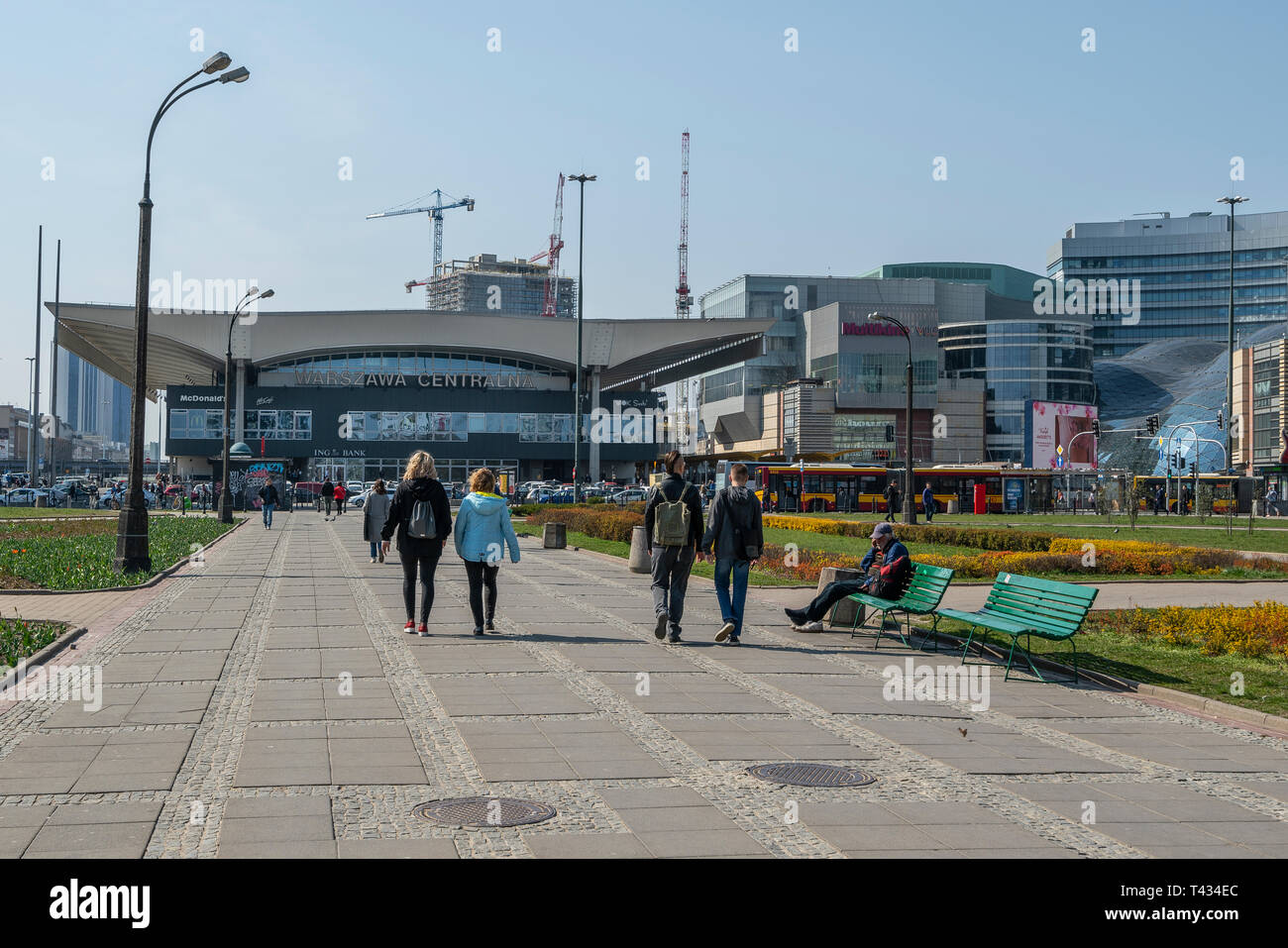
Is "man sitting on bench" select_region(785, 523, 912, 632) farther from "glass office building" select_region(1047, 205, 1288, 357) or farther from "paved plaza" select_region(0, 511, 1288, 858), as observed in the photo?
"glass office building" select_region(1047, 205, 1288, 357)

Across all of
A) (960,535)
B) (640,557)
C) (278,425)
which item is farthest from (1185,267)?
(640,557)

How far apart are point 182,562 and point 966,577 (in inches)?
544

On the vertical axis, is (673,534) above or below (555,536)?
above

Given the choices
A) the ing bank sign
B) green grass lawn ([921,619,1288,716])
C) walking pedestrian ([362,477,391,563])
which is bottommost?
green grass lawn ([921,619,1288,716])

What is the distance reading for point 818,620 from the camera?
1326 centimetres

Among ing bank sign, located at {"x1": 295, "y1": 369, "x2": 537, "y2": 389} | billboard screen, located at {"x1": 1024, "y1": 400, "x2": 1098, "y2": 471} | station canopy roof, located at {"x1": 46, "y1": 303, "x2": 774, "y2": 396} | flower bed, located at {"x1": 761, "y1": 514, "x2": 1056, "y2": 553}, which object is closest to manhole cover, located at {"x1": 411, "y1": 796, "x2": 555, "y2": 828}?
flower bed, located at {"x1": 761, "y1": 514, "x2": 1056, "y2": 553}

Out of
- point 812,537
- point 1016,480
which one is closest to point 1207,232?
point 1016,480

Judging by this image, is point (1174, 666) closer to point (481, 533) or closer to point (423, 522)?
point (481, 533)

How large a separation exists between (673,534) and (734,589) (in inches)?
36.3

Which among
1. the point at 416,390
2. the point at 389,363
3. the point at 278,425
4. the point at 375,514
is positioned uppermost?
the point at 389,363

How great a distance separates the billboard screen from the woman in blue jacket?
105204 millimetres

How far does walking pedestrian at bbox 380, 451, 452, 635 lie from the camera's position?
12344 millimetres

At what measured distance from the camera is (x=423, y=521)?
1234 cm
